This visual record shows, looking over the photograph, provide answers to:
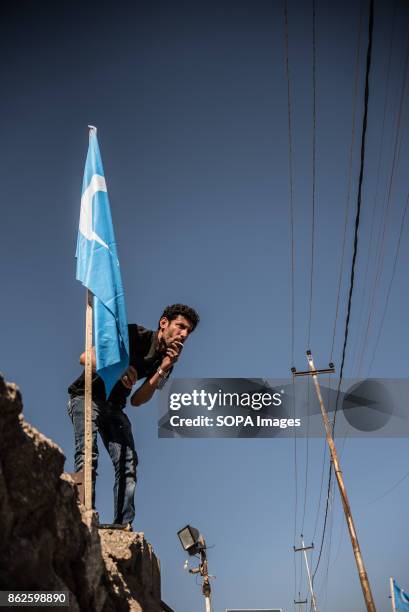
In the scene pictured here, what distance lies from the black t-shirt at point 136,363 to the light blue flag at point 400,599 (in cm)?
2488

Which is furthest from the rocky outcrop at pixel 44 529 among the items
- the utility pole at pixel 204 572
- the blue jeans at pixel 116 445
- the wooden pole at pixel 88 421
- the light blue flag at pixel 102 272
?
the utility pole at pixel 204 572

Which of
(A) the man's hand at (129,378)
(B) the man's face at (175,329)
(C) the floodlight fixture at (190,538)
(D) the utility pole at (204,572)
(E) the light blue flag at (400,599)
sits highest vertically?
(B) the man's face at (175,329)

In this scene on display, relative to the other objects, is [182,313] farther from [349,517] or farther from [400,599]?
[400,599]

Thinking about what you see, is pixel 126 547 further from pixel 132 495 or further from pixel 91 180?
pixel 91 180

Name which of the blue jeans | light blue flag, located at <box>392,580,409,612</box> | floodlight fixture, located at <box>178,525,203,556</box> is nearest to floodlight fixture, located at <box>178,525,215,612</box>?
floodlight fixture, located at <box>178,525,203,556</box>

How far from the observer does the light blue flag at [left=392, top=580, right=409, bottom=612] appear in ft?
74.0

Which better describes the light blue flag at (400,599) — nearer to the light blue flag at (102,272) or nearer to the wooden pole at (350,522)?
the wooden pole at (350,522)

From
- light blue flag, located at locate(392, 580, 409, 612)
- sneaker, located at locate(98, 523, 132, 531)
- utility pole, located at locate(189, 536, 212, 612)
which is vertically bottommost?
light blue flag, located at locate(392, 580, 409, 612)

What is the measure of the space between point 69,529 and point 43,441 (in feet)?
1.95

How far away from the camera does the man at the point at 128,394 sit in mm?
4414

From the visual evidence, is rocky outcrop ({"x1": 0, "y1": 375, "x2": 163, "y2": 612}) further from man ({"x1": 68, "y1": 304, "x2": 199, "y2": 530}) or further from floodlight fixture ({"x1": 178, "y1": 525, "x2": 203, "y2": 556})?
floodlight fixture ({"x1": 178, "y1": 525, "x2": 203, "y2": 556})

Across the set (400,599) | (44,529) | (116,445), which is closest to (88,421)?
(116,445)

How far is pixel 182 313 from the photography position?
4898 mm

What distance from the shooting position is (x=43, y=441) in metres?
2.71
